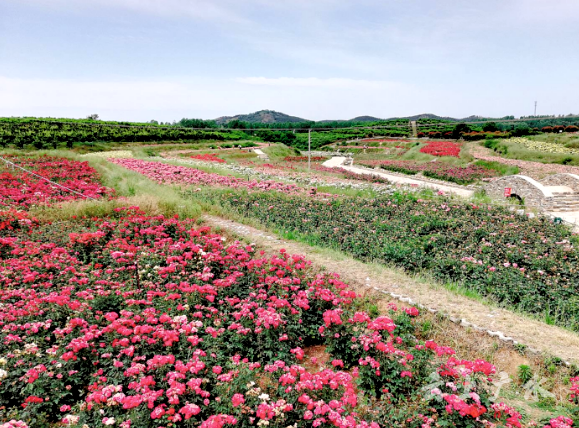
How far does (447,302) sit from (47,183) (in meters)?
14.6

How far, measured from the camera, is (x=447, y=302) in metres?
5.79

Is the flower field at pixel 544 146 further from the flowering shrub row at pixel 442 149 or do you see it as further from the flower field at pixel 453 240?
the flower field at pixel 453 240

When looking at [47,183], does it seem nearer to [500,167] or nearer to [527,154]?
[500,167]

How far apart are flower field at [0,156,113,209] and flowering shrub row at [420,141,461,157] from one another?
1356 inches

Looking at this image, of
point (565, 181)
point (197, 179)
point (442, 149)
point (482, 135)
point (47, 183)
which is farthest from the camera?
point (482, 135)

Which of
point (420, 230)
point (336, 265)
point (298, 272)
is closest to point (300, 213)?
point (420, 230)

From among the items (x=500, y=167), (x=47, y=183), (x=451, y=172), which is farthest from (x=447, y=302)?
(x=500, y=167)

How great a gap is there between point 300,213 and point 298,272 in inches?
207

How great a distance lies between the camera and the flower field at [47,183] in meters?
11.5

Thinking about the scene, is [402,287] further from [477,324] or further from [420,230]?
[420,230]

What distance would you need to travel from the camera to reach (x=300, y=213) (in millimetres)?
11352

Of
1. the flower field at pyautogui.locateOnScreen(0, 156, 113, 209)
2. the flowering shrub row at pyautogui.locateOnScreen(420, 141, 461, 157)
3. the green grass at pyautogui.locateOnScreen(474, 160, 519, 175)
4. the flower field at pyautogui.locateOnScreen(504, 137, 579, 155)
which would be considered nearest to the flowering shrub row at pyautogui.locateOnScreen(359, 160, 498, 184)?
the green grass at pyautogui.locateOnScreen(474, 160, 519, 175)

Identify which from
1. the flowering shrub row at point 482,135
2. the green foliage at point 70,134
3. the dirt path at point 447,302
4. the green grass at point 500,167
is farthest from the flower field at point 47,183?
the flowering shrub row at point 482,135

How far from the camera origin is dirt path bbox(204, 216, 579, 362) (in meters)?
4.72
